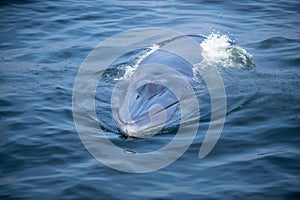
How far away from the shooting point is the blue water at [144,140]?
678 cm

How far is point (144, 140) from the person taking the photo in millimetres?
7977

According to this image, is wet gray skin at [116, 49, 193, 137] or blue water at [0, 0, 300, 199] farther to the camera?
wet gray skin at [116, 49, 193, 137]

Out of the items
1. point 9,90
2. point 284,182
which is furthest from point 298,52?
point 9,90

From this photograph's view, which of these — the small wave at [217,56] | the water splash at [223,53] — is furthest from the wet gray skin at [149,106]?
the water splash at [223,53]

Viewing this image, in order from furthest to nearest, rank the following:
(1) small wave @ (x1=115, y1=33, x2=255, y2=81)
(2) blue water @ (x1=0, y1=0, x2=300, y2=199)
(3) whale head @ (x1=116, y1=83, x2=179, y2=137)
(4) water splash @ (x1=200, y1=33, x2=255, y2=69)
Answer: (4) water splash @ (x1=200, y1=33, x2=255, y2=69), (1) small wave @ (x1=115, y1=33, x2=255, y2=81), (3) whale head @ (x1=116, y1=83, x2=179, y2=137), (2) blue water @ (x1=0, y1=0, x2=300, y2=199)

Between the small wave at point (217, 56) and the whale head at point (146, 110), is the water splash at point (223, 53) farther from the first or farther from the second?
the whale head at point (146, 110)

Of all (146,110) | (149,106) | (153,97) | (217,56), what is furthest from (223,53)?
(146,110)

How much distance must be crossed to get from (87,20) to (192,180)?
9416 millimetres

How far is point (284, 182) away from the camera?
677 centimetres

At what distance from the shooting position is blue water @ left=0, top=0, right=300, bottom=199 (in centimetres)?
678

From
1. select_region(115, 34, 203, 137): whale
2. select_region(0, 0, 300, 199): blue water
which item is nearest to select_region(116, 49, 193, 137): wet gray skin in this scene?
select_region(115, 34, 203, 137): whale

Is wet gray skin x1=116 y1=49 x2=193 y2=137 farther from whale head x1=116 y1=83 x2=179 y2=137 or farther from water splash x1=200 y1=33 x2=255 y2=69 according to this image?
water splash x1=200 y1=33 x2=255 y2=69

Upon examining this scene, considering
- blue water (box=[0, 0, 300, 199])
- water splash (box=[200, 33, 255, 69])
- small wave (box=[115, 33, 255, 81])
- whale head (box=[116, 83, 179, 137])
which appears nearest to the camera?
blue water (box=[0, 0, 300, 199])

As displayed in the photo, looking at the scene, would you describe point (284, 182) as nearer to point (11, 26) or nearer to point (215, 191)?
point (215, 191)
